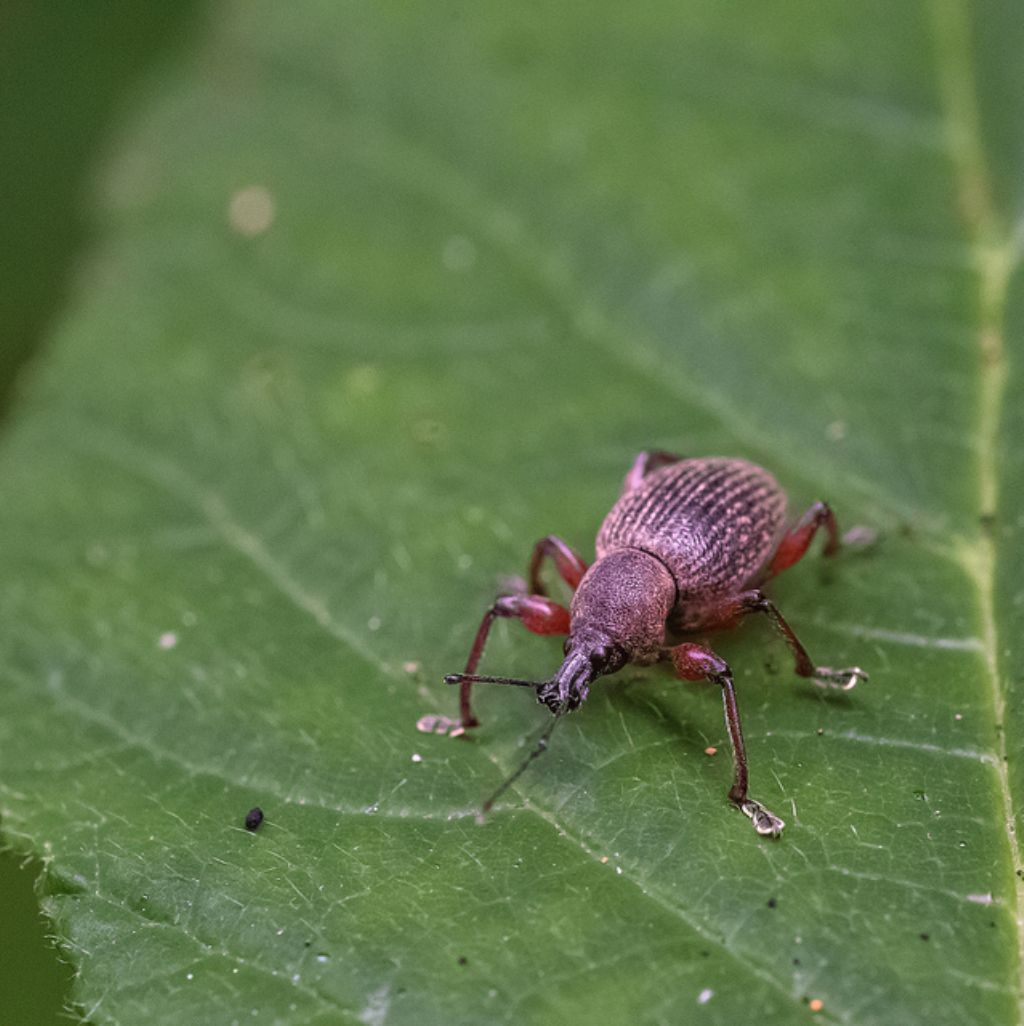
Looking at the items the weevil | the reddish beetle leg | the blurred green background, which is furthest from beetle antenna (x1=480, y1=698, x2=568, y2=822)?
the blurred green background

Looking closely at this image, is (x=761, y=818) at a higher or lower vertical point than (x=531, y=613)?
higher

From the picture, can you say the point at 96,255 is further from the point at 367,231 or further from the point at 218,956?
the point at 218,956

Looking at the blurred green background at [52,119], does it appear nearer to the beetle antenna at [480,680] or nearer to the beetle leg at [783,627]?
the beetle antenna at [480,680]

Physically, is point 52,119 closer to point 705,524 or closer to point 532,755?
point 705,524

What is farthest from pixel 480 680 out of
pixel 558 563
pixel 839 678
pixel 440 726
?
pixel 839 678

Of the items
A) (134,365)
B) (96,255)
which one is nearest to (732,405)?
(134,365)

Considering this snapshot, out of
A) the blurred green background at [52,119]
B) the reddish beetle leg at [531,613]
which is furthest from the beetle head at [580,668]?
the blurred green background at [52,119]

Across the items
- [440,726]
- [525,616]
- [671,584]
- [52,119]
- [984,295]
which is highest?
[984,295]
